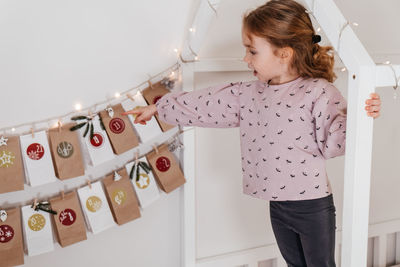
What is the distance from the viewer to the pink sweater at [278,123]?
40.3 inches

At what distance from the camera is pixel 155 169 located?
1.34 metres

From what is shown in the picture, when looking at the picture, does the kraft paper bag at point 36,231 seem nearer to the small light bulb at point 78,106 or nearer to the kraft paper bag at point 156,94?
the small light bulb at point 78,106

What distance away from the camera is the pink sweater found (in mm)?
1024

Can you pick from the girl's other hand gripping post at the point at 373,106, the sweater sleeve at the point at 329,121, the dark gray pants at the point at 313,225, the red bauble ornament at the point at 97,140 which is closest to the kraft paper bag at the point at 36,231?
the red bauble ornament at the point at 97,140

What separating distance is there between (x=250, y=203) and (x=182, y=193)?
269 mm

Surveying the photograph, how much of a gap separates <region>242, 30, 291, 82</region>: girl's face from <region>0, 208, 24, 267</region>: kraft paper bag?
2.35 ft

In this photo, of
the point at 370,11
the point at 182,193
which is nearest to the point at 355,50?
the point at 182,193

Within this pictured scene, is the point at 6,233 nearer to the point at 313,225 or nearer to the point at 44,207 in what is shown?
the point at 44,207

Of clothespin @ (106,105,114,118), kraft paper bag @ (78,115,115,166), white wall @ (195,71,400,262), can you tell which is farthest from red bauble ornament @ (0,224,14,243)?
white wall @ (195,71,400,262)

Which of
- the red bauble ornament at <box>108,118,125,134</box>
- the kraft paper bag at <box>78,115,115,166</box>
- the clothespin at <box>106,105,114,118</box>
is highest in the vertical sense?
the clothespin at <box>106,105,114,118</box>

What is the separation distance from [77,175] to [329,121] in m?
0.66

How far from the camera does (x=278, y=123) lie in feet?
3.57

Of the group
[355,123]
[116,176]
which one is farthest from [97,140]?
[355,123]

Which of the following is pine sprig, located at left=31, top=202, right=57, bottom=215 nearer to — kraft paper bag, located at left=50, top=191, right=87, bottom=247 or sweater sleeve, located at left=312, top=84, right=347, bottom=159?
kraft paper bag, located at left=50, top=191, right=87, bottom=247
